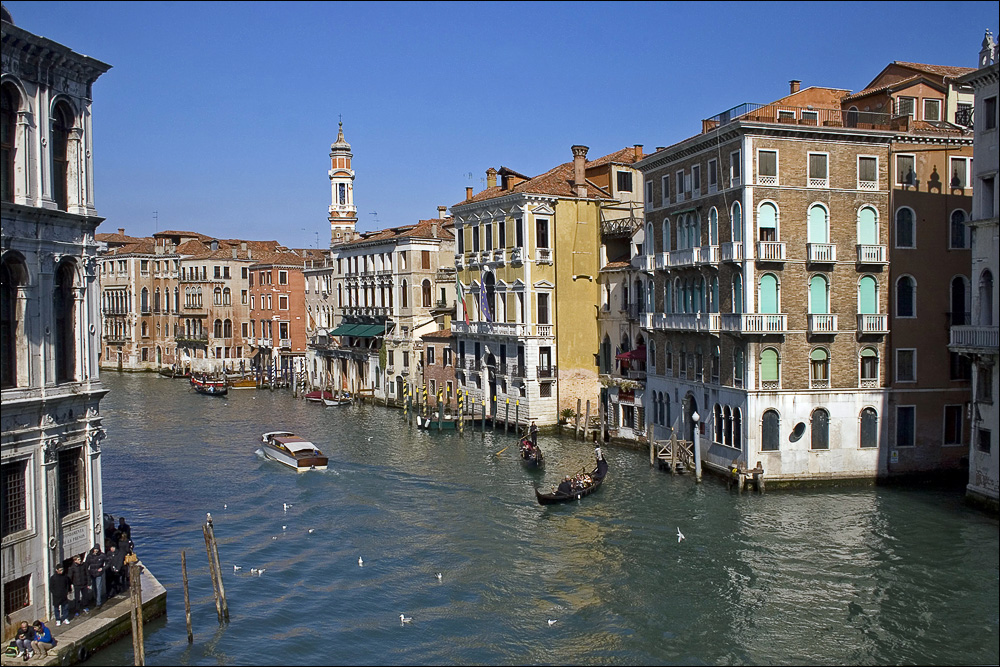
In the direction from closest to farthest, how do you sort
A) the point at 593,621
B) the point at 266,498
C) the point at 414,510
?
the point at 593,621, the point at 414,510, the point at 266,498

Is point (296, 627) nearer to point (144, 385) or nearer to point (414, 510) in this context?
point (414, 510)

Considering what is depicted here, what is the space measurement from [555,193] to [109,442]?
60.3ft

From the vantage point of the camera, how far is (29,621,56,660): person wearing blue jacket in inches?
459

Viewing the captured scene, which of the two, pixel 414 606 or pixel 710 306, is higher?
pixel 710 306

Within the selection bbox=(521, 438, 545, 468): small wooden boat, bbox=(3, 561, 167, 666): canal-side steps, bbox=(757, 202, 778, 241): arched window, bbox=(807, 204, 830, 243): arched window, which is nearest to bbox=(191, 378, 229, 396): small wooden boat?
bbox=(521, 438, 545, 468): small wooden boat

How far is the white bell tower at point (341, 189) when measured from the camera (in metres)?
64.4

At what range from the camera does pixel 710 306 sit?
24.7 meters

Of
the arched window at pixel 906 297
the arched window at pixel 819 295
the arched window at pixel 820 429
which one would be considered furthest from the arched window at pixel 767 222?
the arched window at pixel 820 429

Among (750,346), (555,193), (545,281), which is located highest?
(555,193)

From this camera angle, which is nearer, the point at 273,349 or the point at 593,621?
the point at 593,621

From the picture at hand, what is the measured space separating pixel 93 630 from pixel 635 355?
20701mm

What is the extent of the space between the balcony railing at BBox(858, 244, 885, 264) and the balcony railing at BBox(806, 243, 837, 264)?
2.11 feet

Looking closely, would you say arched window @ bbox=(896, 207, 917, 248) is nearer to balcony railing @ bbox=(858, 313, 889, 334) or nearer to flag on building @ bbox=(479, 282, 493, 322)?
balcony railing @ bbox=(858, 313, 889, 334)

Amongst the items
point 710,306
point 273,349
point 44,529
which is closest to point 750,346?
point 710,306
